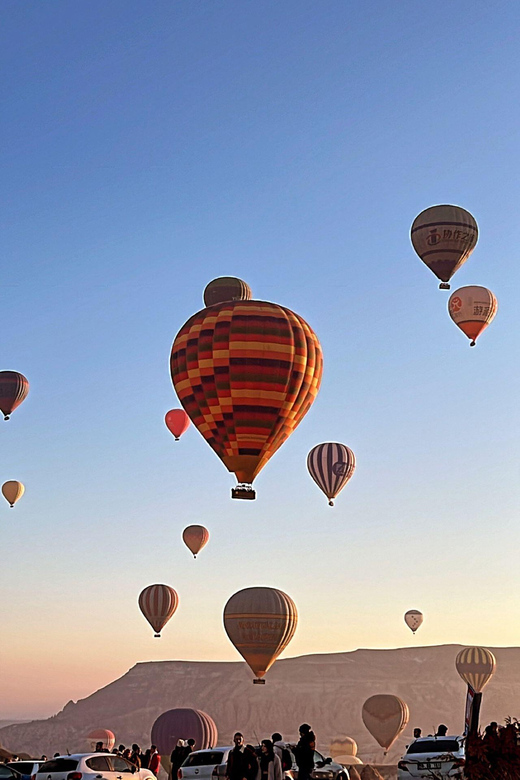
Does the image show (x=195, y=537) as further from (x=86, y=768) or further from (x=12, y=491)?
(x=86, y=768)

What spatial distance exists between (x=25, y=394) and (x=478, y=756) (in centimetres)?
5796

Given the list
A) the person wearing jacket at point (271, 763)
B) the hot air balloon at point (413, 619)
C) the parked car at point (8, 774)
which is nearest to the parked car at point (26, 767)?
the parked car at point (8, 774)

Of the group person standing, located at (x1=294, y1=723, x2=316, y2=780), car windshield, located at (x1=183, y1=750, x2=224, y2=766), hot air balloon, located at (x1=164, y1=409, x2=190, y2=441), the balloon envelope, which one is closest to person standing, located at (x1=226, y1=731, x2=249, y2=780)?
person standing, located at (x1=294, y1=723, x2=316, y2=780)

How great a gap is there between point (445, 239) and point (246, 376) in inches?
635

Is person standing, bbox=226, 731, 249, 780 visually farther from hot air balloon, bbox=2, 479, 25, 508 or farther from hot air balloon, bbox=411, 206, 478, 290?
hot air balloon, bbox=2, 479, 25, 508

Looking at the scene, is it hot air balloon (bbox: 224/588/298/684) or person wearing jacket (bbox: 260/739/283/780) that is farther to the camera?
hot air balloon (bbox: 224/588/298/684)

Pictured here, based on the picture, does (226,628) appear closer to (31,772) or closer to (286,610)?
(286,610)

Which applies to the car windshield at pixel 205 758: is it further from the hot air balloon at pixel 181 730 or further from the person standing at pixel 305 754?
the hot air balloon at pixel 181 730

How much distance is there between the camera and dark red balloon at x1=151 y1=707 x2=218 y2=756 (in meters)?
64.2

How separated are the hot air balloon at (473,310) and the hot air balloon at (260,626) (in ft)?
53.9

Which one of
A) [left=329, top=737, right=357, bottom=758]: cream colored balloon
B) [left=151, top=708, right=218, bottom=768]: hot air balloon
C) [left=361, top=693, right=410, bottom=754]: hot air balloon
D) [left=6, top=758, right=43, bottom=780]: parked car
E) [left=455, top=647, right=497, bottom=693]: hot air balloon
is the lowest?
[left=6, top=758, right=43, bottom=780]: parked car

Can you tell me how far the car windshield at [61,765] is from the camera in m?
24.4

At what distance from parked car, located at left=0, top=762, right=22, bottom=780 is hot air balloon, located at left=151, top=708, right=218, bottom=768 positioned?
3749cm

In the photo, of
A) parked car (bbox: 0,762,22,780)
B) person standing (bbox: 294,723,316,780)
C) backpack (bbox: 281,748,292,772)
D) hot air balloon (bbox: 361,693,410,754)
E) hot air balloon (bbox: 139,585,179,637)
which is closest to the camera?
person standing (bbox: 294,723,316,780)
